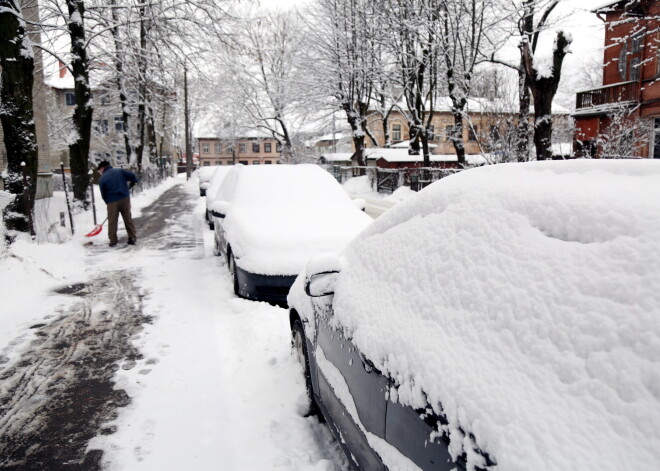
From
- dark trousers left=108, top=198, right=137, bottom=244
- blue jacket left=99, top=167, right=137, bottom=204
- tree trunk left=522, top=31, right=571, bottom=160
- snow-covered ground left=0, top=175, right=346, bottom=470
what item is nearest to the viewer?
snow-covered ground left=0, top=175, right=346, bottom=470

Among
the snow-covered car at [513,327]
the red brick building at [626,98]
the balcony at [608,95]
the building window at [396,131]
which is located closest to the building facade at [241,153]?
the building window at [396,131]

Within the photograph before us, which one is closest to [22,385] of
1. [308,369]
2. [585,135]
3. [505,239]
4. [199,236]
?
[308,369]

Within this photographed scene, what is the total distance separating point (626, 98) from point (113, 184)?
21572 millimetres

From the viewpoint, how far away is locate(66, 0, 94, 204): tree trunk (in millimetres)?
13086

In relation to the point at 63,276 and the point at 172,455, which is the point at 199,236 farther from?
the point at 172,455

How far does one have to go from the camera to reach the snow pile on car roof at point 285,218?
5.35 meters

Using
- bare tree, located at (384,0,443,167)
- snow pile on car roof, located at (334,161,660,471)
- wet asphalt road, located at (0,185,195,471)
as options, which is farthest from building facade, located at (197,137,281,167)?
snow pile on car roof, located at (334,161,660,471)

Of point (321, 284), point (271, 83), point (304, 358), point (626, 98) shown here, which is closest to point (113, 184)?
point (304, 358)

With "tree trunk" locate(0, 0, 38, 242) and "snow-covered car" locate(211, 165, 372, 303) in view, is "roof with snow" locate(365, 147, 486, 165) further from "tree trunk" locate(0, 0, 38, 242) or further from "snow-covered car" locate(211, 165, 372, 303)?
"tree trunk" locate(0, 0, 38, 242)

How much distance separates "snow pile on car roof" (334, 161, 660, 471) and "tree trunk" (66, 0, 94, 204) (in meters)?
13.6

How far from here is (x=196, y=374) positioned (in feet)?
12.7

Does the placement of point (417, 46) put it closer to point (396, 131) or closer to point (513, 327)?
point (513, 327)

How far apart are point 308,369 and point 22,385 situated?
237cm

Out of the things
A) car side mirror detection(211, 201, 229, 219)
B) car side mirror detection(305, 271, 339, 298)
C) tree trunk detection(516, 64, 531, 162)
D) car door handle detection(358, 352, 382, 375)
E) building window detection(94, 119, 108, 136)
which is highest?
building window detection(94, 119, 108, 136)
